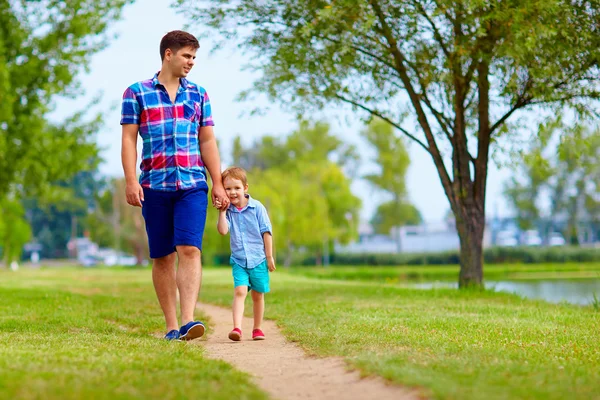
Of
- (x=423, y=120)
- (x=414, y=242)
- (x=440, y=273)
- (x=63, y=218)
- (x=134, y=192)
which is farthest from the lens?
(x=63, y=218)

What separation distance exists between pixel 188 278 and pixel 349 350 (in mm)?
1714

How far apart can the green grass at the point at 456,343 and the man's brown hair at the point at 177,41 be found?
2769 mm

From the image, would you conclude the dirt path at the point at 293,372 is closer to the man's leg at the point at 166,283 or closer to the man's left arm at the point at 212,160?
the man's leg at the point at 166,283

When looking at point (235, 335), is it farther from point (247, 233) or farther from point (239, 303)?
point (247, 233)

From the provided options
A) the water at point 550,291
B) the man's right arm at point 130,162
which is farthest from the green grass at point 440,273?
the man's right arm at point 130,162

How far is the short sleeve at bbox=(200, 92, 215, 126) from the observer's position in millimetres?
7340

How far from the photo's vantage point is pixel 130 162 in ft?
23.1

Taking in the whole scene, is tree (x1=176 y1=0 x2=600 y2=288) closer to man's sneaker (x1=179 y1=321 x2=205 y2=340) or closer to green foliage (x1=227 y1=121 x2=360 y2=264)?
man's sneaker (x1=179 y1=321 x2=205 y2=340)

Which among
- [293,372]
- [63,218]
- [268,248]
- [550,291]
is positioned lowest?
[550,291]

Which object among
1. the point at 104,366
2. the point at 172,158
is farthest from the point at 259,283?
the point at 104,366

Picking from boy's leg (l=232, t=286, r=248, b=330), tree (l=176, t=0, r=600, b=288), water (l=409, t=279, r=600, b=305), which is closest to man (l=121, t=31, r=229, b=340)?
boy's leg (l=232, t=286, r=248, b=330)

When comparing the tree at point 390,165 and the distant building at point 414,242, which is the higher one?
the tree at point 390,165

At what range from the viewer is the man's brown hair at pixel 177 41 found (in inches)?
278

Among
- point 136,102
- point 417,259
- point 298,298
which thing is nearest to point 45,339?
point 136,102
